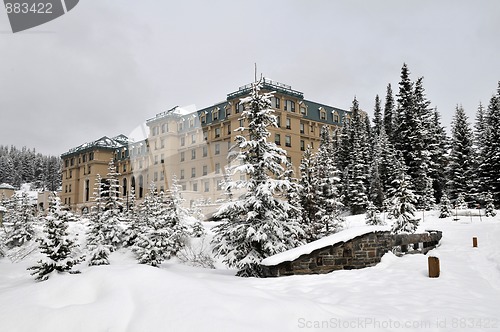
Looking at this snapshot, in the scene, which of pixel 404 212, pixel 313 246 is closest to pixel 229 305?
pixel 313 246

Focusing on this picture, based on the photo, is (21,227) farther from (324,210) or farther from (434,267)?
(434,267)

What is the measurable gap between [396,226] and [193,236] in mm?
16702

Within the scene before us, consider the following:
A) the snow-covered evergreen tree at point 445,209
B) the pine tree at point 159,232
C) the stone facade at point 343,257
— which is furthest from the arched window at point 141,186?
the stone facade at point 343,257

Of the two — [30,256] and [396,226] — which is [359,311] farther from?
[30,256]

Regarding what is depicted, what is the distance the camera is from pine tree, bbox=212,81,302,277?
13.1 meters

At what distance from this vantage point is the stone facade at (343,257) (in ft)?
32.2

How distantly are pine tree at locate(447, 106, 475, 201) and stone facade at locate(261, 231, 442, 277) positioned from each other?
35586 mm

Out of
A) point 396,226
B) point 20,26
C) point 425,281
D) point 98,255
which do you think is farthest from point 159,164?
point 425,281

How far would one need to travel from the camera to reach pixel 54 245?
1623cm

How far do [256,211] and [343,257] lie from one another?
429 cm

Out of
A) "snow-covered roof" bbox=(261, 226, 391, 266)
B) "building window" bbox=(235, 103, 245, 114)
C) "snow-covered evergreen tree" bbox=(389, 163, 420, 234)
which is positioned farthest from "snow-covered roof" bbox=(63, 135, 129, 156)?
"snow-covered roof" bbox=(261, 226, 391, 266)

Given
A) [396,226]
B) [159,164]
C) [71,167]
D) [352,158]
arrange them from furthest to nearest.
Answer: [71,167]
[159,164]
[352,158]
[396,226]

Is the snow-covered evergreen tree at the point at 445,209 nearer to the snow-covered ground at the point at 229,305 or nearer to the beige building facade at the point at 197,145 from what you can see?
the beige building facade at the point at 197,145

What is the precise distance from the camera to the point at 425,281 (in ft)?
26.6
